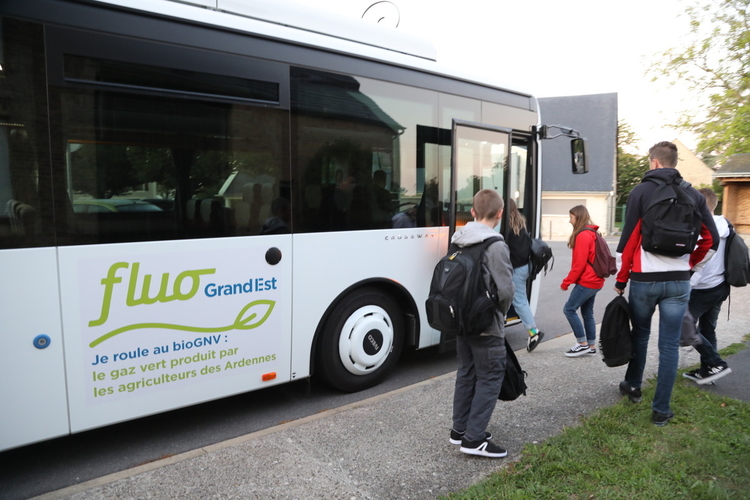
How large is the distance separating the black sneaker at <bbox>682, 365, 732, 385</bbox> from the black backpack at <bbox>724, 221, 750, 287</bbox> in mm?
788

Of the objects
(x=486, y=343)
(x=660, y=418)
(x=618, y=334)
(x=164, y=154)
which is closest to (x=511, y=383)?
(x=486, y=343)

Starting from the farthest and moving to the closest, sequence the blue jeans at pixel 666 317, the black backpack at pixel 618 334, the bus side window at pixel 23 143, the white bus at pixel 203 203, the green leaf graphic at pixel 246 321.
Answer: the black backpack at pixel 618 334 < the blue jeans at pixel 666 317 < the green leaf graphic at pixel 246 321 < the white bus at pixel 203 203 < the bus side window at pixel 23 143

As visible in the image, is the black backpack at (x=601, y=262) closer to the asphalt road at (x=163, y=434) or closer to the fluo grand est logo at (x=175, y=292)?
the asphalt road at (x=163, y=434)

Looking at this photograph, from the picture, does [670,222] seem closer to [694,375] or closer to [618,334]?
[618,334]

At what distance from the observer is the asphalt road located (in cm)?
358

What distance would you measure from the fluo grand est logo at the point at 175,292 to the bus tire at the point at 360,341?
708 mm

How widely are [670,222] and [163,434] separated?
4011 mm

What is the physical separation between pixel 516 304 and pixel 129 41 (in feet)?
15.0

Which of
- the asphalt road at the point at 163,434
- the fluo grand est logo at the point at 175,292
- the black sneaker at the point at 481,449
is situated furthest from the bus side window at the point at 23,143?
the black sneaker at the point at 481,449

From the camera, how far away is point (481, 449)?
357 cm

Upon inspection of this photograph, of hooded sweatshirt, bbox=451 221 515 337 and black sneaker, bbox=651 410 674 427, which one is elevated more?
hooded sweatshirt, bbox=451 221 515 337

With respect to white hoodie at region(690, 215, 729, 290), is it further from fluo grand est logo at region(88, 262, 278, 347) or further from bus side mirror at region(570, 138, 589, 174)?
fluo grand est logo at region(88, 262, 278, 347)

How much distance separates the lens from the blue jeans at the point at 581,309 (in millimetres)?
6008

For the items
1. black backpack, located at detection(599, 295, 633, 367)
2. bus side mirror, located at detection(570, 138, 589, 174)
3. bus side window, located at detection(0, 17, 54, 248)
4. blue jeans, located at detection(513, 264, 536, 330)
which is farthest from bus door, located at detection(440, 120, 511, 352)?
bus side window, located at detection(0, 17, 54, 248)
